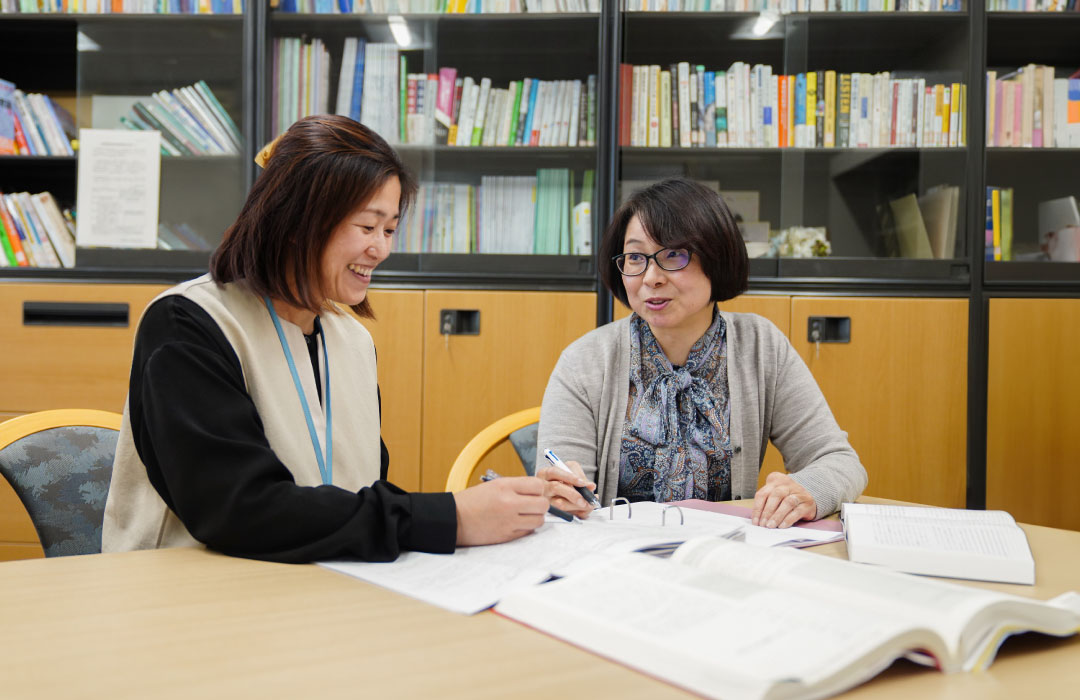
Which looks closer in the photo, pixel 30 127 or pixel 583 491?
pixel 583 491

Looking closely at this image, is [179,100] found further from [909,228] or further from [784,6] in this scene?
[909,228]

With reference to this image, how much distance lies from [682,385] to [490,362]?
1069mm

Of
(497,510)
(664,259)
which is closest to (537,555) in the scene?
(497,510)

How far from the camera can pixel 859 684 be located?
612mm

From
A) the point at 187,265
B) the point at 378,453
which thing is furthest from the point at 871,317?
the point at 187,265

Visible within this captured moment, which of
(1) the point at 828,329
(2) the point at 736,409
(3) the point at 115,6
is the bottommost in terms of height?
(2) the point at 736,409

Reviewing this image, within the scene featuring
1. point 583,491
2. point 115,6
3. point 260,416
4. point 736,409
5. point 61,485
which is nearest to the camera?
point 260,416

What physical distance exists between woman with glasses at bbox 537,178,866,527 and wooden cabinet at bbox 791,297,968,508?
975mm

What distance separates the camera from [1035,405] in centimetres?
255

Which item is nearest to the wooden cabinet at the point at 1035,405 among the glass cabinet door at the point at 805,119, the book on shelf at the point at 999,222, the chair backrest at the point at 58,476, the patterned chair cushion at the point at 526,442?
the book on shelf at the point at 999,222

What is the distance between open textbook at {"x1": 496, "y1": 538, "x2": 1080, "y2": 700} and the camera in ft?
1.91

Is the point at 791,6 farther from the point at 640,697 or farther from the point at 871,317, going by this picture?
the point at 640,697

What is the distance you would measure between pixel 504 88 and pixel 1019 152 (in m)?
1.70

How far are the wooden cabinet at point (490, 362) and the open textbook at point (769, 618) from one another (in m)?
1.79
